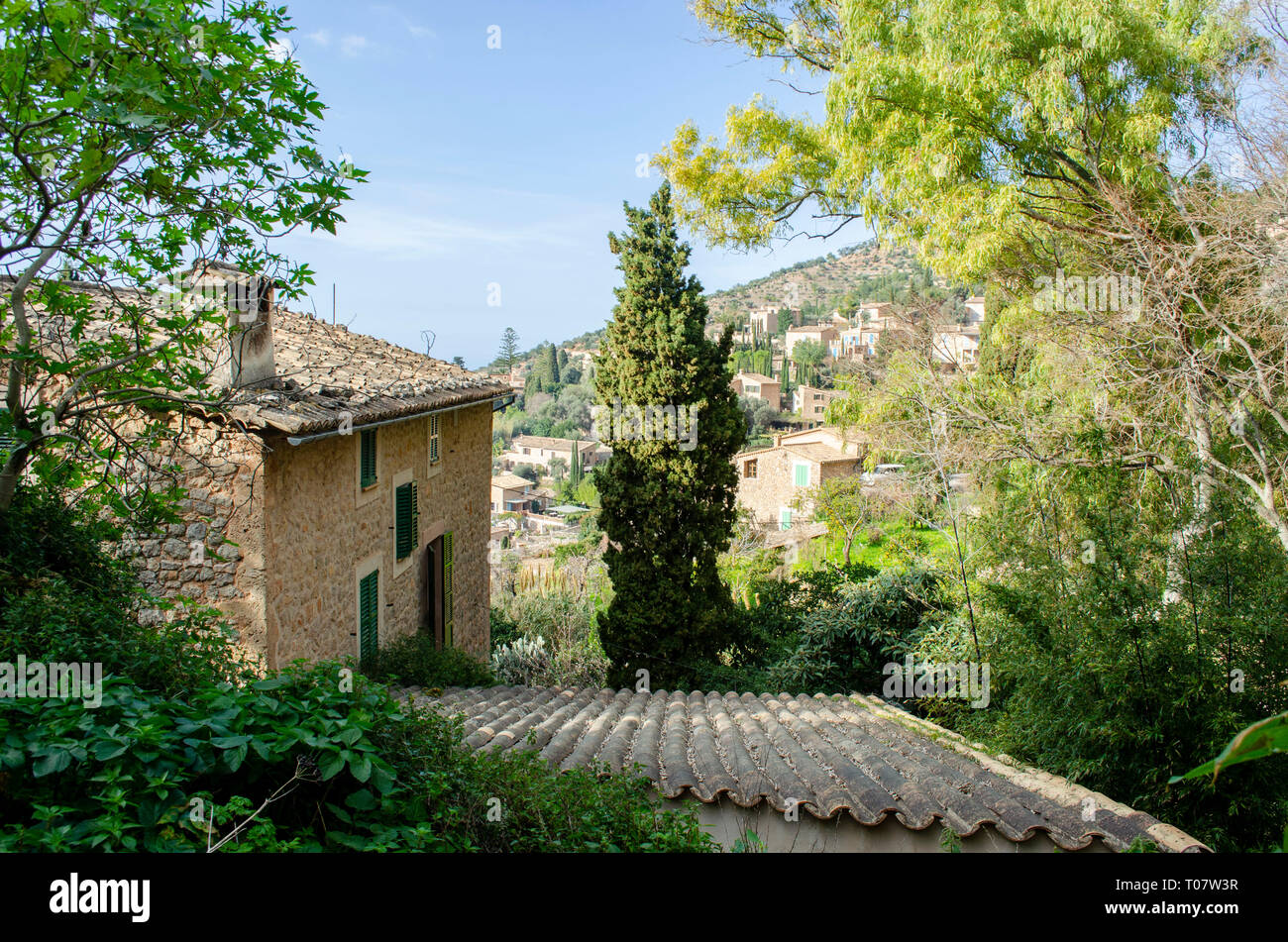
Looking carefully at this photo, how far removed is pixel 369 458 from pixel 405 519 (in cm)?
162

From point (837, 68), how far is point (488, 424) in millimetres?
8544

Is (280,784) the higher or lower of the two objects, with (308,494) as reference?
lower

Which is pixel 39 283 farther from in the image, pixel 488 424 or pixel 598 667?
pixel 598 667

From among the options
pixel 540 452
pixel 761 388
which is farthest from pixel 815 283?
pixel 540 452

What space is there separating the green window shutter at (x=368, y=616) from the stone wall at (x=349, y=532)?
Result: 0.13m

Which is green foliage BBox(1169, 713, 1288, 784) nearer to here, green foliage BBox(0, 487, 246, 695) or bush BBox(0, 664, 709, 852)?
bush BBox(0, 664, 709, 852)

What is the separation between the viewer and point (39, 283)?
454 cm

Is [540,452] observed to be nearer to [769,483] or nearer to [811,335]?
[769,483]

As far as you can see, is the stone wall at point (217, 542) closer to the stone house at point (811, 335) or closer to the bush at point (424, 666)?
the bush at point (424, 666)

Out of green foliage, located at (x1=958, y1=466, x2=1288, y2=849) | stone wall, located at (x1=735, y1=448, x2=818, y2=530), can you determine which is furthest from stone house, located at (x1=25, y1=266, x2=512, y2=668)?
stone wall, located at (x1=735, y1=448, x2=818, y2=530)

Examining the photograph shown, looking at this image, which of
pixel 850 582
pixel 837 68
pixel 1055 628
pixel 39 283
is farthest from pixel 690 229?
pixel 39 283

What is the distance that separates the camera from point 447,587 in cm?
1228

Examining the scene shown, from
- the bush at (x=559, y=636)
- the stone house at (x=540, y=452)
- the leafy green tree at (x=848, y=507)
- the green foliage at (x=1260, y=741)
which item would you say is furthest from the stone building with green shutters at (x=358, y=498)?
the stone house at (x=540, y=452)

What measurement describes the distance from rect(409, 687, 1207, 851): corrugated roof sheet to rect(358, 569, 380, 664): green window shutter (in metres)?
0.99
